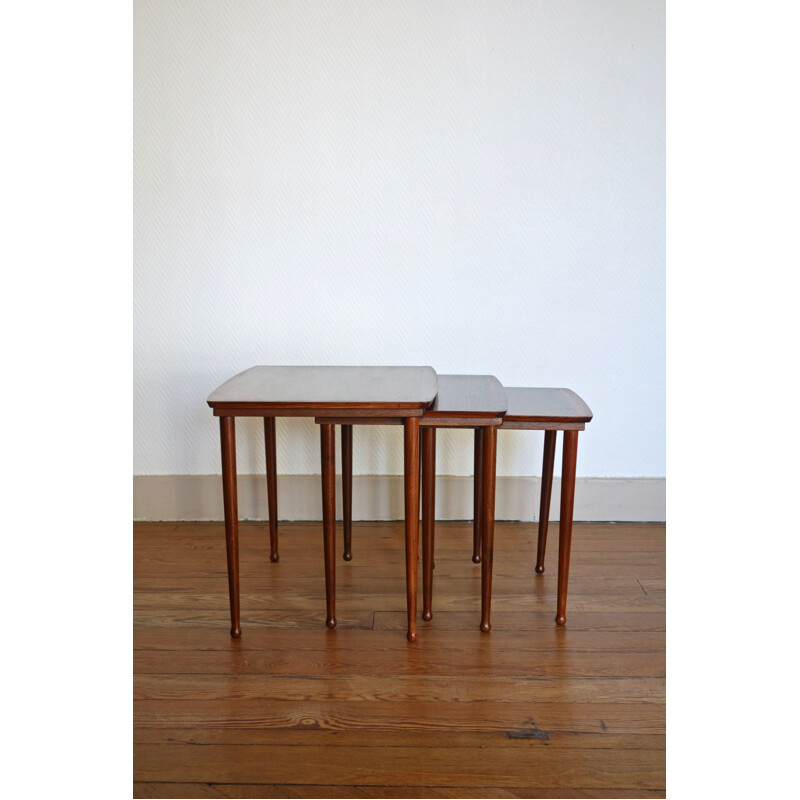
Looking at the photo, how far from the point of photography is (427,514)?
1961 mm

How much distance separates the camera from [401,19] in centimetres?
238

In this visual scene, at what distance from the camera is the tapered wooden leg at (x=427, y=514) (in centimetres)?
188

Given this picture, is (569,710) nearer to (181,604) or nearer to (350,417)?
(350,417)

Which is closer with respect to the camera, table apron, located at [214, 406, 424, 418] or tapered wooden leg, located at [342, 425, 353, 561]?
table apron, located at [214, 406, 424, 418]

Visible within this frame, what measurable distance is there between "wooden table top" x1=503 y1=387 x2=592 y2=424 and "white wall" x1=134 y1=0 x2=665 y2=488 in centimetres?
45

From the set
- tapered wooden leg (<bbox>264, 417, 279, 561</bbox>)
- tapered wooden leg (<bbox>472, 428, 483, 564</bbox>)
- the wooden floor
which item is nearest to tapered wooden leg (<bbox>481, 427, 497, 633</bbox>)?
the wooden floor

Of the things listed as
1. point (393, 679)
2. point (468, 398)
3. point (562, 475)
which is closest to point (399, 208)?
point (468, 398)

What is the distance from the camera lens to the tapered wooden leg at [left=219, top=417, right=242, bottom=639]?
Result: 5.68 feet

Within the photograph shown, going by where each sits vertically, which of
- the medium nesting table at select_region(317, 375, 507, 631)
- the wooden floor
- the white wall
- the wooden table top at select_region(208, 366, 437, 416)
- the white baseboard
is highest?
the white wall

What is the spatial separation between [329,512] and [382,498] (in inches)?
32.6

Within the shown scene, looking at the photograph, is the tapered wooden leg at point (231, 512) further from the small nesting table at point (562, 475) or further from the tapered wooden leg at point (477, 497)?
the tapered wooden leg at point (477, 497)

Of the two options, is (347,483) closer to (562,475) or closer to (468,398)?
(468,398)

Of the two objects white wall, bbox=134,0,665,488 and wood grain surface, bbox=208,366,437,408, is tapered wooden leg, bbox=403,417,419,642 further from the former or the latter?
white wall, bbox=134,0,665,488

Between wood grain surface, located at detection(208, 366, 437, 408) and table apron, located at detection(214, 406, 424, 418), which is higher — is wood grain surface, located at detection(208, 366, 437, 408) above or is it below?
above
